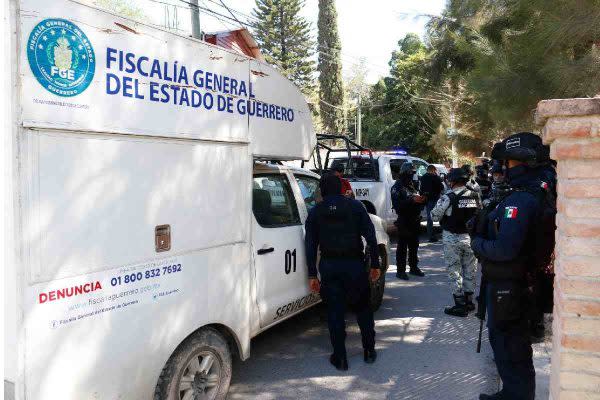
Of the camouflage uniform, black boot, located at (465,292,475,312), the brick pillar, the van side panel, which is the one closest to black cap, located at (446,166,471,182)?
the camouflage uniform

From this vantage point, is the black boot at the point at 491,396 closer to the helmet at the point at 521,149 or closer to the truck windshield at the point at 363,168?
the helmet at the point at 521,149

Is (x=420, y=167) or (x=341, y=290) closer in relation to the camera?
(x=341, y=290)

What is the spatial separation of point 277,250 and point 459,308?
2.70 meters

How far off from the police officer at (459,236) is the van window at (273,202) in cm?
190

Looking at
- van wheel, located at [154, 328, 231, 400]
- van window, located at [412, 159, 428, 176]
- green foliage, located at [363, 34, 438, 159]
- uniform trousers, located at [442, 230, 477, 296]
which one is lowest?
van wheel, located at [154, 328, 231, 400]

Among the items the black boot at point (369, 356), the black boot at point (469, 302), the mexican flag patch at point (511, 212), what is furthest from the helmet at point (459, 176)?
the mexican flag patch at point (511, 212)

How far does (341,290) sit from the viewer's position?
424 cm

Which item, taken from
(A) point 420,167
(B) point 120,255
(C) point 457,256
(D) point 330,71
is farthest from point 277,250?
(D) point 330,71

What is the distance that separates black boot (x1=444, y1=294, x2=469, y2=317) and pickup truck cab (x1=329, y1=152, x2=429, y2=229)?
389cm

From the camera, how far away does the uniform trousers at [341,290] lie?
13.8ft

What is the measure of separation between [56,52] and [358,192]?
7.81 m

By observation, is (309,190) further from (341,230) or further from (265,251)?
(265,251)

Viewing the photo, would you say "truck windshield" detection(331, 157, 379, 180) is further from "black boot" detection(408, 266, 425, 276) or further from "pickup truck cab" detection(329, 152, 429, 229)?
"black boot" detection(408, 266, 425, 276)

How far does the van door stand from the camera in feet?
12.8
